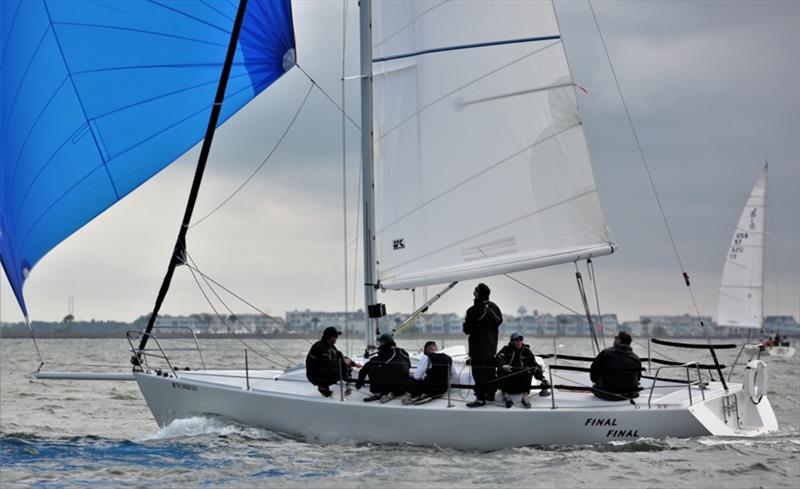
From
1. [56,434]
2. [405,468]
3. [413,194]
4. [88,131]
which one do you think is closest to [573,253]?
[413,194]

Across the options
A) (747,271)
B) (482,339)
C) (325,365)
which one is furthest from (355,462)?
Answer: (747,271)

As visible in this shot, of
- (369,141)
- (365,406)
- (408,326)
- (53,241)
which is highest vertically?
(369,141)

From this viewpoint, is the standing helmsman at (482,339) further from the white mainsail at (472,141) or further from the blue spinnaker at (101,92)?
the blue spinnaker at (101,92)

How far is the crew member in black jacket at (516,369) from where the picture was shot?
11344mm

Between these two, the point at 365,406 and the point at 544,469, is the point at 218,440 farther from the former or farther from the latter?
the point at 544,469

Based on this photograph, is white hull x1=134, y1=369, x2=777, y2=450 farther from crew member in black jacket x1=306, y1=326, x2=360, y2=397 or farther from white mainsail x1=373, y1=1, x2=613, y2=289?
white mainsail x1=373, y1=1, x2=613, y2=289

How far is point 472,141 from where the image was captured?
13.2m

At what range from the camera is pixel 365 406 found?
11.5 meters

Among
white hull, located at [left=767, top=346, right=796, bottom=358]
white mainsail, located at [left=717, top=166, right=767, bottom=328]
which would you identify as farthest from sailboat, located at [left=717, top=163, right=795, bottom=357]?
white hull, located at [left=767, top=346, right=796, bottom=358]

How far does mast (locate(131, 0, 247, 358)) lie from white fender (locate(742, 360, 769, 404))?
6.78 m

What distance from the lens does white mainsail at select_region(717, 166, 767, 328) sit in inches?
1693

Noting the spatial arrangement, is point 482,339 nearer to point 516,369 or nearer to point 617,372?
point 516,369

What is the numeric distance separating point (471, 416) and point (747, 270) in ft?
119

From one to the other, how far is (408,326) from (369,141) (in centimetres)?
241
